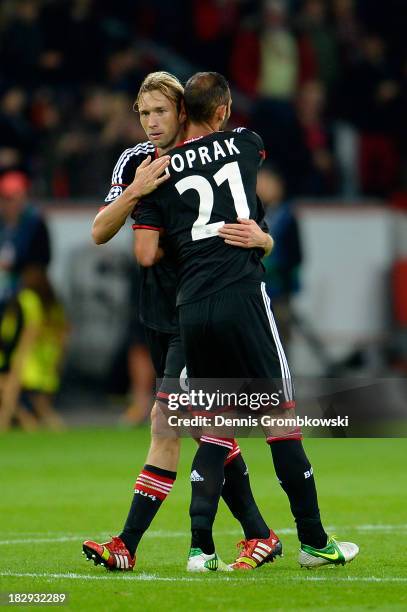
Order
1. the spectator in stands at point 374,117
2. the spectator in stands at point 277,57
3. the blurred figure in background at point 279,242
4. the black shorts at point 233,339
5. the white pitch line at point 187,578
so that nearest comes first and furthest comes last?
the white pitch line at point 187,578 < the black shorts at point 233,339 < the blurred figure in background at point 279,242 < the spectator in stands at point 277,57 < the spectator in stands at point 374,117

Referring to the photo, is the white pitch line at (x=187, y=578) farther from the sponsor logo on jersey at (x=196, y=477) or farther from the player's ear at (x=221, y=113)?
the player's ear at (x=221, y=113)

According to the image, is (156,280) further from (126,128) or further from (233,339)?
(126,128)

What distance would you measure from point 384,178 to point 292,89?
5.38 ft

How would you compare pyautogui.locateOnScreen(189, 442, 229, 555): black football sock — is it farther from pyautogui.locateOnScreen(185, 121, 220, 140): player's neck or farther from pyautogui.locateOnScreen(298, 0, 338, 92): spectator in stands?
pyautogui.locateOnScreen(298, 0, 338, 92): spectator in stands

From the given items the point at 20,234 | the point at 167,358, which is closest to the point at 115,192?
the point at 167,358

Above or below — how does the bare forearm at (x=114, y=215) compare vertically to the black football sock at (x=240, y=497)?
above

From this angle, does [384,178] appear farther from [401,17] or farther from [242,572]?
[242,572]

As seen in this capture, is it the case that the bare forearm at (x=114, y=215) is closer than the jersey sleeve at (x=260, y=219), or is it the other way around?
the bare forearm at (x=114, y=215)

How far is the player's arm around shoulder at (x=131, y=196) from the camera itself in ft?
23.5

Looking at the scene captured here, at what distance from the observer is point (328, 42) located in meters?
20.2

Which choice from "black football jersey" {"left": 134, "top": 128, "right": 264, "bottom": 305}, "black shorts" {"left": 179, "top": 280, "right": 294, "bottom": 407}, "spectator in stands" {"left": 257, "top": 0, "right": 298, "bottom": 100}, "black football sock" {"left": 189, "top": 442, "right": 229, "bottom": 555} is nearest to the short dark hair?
"black football jersey" {"left": 134, "top": 128, "right": 264, "bottom": 305}

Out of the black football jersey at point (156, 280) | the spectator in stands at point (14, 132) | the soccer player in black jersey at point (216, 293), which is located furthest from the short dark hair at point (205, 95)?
the spectator in stands at point (14, 132)

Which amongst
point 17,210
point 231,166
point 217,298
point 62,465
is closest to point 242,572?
point 217,298

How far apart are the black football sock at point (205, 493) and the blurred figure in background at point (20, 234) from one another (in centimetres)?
907
